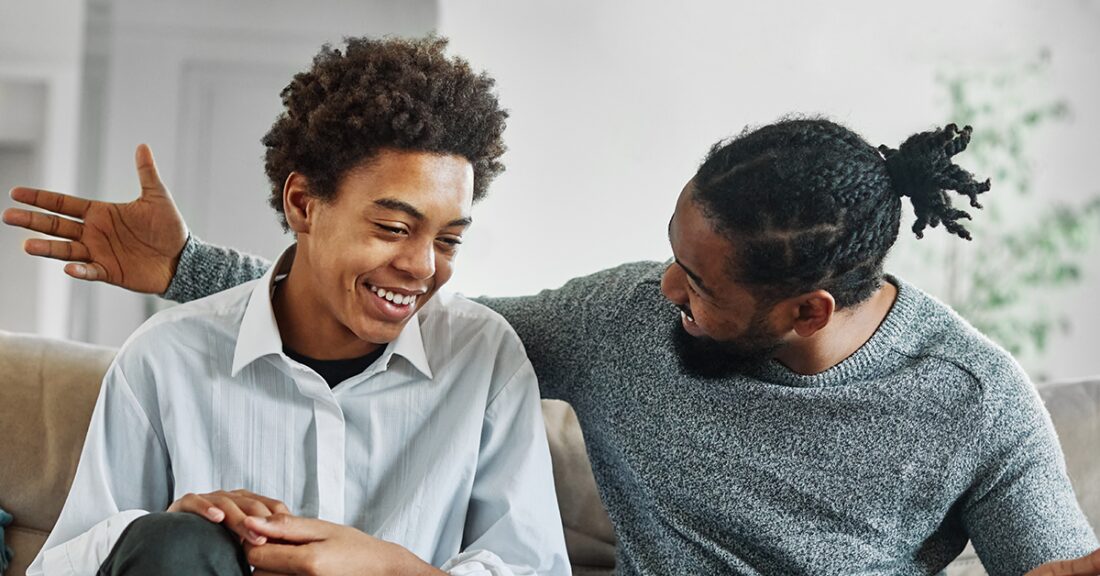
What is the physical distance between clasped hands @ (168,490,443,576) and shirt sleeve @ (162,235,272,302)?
51 cm

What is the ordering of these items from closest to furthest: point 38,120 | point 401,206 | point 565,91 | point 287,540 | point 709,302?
1. point 287,540
2. point 401,206
3. point 709,302
4. point 38,120
5. point 565,91

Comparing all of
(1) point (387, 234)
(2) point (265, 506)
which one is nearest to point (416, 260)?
(1) point (387, 234)

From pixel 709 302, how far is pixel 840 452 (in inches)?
10.9

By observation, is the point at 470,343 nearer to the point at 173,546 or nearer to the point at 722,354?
the point at 722,354

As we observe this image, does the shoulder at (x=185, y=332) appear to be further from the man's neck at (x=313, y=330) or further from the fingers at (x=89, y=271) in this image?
the fingers at (x=89, y=271)

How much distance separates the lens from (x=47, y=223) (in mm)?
1658

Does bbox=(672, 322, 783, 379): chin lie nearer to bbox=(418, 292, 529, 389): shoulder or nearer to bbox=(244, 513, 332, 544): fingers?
bbox=(418, 292, 529, 389): shoulder

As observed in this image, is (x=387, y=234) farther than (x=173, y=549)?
Yes

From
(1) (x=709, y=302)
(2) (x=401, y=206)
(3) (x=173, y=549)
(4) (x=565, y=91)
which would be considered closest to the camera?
(3) (x=173, y=549)

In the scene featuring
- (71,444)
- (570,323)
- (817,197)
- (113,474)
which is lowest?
(71,444)

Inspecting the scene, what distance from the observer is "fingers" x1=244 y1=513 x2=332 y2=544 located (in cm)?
121

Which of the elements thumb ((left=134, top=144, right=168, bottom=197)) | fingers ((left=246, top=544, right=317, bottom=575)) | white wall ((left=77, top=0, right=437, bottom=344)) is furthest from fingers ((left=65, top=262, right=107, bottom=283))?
white wall ((left=77, top=0, right=437, bottom=344))

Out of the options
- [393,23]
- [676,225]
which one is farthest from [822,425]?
[393,23]

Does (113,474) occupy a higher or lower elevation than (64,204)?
lower
